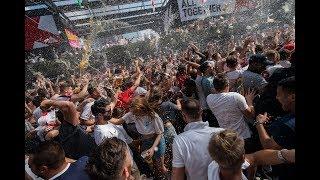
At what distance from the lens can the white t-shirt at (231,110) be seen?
3.70m

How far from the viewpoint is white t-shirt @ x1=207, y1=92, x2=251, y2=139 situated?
12.1 ft

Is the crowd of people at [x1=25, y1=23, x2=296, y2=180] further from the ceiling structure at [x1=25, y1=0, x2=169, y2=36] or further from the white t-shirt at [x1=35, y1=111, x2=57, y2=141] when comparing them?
the ceiling structure at [x1=25, y1=0, x2=169, y2=36]

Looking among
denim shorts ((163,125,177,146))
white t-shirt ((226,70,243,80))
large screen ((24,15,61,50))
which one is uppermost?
large screen ((24,15,61,50))

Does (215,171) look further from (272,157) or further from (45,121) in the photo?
(45,121)

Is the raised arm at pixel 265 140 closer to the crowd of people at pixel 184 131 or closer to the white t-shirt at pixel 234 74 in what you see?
the crowd of people at pixel 184 131

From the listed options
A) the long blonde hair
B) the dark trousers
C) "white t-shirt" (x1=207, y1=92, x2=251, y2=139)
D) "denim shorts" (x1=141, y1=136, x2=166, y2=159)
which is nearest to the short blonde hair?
"white t-shirt" (x1=207, y1=92, x2=251, y2=139)

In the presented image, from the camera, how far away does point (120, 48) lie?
20.5 meters

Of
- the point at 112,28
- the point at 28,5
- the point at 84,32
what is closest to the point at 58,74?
the point at 28,5

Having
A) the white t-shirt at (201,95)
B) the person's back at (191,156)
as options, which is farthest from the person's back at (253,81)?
the person's back at (191,156)

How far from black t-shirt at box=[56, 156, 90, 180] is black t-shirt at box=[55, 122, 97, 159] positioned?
116cm

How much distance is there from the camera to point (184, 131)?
2965 mm

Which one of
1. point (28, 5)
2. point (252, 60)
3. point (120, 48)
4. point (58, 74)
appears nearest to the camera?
point (252, 60)
